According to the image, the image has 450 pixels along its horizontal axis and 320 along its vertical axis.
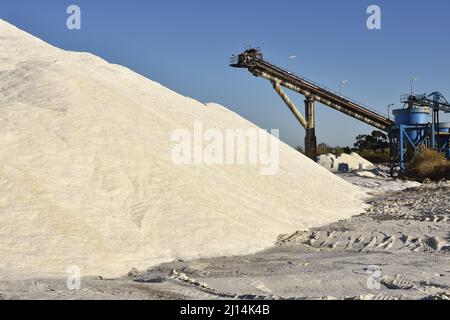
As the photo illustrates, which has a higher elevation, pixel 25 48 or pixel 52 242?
pixel 25 48

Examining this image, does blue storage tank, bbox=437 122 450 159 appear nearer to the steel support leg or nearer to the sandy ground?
the steel support leg

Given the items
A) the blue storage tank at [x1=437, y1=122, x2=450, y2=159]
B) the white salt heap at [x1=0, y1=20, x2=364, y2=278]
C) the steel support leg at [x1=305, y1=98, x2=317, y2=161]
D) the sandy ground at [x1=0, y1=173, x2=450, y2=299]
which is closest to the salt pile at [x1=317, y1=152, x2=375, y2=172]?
the steel support leg at [x1=305, y1=98, x2=317, y2=161]

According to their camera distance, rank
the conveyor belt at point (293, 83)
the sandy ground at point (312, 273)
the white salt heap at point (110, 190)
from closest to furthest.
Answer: the sandy ground at point (312, 273) < the white salt heap at point (110, 190) < the conveyor belt at point (293, 83)

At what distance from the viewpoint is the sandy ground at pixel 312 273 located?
574 cm

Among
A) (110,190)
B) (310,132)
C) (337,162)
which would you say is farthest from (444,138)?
(110,190)

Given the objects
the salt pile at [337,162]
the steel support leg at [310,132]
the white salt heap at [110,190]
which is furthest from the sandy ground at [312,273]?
the salt pile at [337,162]

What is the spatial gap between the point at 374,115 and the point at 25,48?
19.3 m

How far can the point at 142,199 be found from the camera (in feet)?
30.6

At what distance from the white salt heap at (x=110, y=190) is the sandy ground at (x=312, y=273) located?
1.93ft

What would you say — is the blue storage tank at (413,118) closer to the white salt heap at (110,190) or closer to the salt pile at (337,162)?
the salt pile at (337,162)

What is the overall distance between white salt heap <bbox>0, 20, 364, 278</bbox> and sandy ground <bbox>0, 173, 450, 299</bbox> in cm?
59

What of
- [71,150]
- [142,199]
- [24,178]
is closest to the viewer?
[24,178]

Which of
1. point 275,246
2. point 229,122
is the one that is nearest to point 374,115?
point 229,122

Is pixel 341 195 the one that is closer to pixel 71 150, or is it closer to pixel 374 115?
pixel 71 150
